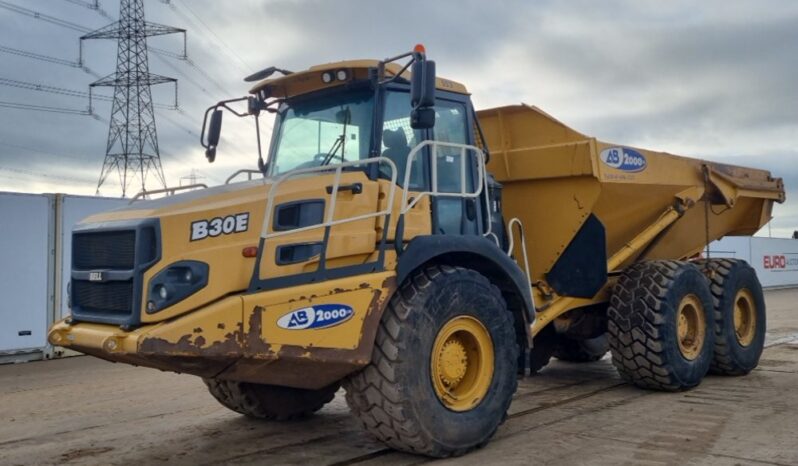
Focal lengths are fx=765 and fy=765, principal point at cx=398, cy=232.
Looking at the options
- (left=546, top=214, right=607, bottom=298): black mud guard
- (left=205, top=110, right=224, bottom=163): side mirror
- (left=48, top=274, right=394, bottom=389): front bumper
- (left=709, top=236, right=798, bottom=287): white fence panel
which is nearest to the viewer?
(left=48, top=274, right=394, bottom=389): front bumper

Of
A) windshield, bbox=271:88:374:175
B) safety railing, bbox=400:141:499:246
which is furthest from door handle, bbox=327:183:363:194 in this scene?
windshield, bbox=271:88:374:175

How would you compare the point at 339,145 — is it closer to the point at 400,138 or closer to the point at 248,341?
the point at 400,138

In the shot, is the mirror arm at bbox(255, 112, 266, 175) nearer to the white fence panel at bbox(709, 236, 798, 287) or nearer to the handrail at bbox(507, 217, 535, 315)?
the handrail at bbox(507, 217, 535, 315)

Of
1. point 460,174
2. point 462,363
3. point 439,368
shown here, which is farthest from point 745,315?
point 439,368

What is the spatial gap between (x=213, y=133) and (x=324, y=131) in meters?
1.07

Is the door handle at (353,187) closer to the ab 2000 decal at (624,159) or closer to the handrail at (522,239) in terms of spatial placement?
the handrail at (522,239)

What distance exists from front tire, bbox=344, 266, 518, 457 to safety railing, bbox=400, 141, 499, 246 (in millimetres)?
525

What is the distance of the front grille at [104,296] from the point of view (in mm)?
4438

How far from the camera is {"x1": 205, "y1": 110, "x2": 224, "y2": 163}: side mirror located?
6117 mm

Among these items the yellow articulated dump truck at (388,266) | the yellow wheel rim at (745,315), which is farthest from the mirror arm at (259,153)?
the yellow wheel rim at (745,315)

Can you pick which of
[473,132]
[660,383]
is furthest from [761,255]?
[473,132]

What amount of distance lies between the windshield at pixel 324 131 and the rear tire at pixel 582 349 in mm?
4759

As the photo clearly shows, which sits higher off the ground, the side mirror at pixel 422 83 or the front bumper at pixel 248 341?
the side mirror at pixel 422 83

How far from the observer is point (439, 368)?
5062 millimetres
